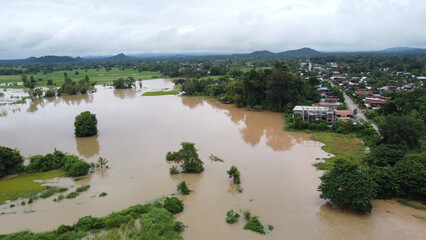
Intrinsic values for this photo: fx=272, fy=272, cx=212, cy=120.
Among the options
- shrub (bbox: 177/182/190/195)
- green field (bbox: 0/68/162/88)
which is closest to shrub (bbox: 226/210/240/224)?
shrub (bbox: 177/182/190/195)

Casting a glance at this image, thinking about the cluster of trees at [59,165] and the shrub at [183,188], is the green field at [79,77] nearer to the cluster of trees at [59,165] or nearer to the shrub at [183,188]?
the cluster of trees at [59,165]

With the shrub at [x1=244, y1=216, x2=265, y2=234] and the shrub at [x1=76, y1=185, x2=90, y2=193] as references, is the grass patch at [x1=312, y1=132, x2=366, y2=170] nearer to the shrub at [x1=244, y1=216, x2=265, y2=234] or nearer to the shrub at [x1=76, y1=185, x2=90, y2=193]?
the shrub at [x1=244, y1=216, x2=265, y2=234]

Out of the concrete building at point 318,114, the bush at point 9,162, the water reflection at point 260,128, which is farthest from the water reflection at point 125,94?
the concrete building at point 318,114

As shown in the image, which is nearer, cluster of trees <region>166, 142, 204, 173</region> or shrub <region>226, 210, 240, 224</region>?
shrub <region>226, 210, 240, 224</region>

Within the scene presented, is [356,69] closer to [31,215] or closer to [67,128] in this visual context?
[67,128]

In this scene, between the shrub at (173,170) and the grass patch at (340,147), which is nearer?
the shrub at (173,170)
